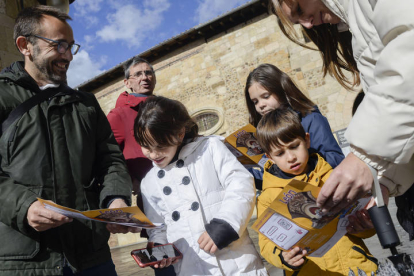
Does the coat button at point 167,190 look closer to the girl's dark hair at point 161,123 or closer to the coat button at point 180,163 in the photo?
the coat button at point 180,163

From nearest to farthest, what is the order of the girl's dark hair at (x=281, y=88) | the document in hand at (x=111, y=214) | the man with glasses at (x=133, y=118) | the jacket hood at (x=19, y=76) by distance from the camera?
the document in hand at (x=111, y=214)
the jacket hood at (x=19, y=76)
the girl's dark hair at (x=281, y=88)
the man with glasses at (x=133, y=118)

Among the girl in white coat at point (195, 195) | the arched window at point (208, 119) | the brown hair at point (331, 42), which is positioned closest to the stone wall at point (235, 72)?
the arched window at point (208, 119)

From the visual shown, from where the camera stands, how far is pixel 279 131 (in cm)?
192

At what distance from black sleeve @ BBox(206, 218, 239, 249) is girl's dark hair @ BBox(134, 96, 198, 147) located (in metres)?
0.59

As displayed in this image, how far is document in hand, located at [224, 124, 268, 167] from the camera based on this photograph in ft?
7.08

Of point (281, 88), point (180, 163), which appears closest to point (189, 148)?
point (180, 163)

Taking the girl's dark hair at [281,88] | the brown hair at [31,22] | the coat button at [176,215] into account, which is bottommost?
the coat button at [176,215]

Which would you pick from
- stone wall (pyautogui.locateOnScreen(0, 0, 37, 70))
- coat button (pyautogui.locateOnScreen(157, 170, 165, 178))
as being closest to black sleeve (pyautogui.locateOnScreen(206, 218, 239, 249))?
coat button (pyautogui.locateOnScreen(157, 170, 165, 178))

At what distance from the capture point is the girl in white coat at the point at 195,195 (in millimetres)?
1646

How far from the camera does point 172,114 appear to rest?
6.70ft

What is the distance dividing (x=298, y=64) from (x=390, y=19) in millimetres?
9892

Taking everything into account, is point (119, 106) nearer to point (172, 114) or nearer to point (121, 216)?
point (172, 114)

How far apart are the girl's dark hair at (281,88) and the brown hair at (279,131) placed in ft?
0.97

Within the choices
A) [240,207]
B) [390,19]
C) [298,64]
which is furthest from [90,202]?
[298,64]
